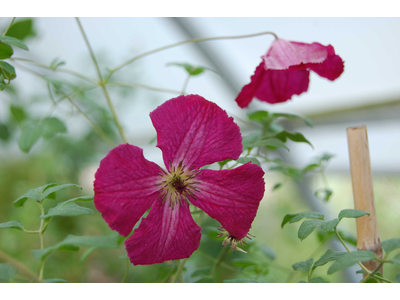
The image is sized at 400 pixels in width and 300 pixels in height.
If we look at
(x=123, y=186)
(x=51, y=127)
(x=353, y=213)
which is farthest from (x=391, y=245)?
(x=51, y=127)

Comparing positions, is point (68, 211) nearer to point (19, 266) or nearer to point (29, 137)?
point (19, 266)

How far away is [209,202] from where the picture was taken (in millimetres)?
318

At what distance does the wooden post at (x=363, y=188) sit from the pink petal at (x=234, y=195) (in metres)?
0.14

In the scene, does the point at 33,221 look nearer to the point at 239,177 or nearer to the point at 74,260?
the point at 74,260

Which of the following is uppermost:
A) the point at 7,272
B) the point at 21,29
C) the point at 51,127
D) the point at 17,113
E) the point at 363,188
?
the point at 21,29

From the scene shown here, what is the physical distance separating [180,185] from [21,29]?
54cm

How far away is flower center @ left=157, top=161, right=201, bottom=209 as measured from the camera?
1.04 ft

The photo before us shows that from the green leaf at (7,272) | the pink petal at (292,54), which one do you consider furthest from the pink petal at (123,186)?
the pink petal at (292,54)

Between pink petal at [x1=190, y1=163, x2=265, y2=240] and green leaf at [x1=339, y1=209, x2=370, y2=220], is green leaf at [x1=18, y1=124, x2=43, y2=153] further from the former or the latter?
green leaf at [x1=339, y1=209, x2=370, y2=220]

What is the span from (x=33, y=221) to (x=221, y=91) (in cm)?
127

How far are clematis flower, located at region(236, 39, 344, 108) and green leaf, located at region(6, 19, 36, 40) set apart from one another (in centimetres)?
49

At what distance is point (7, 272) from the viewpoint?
0.29 metres

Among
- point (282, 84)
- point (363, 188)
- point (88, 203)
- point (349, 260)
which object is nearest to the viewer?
point (349, 260)
